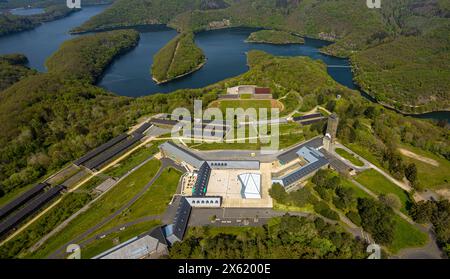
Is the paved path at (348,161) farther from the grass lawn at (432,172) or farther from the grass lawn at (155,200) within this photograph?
the grass lawn at (155,200)

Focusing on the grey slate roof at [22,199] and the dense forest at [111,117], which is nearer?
the grey slate roof at [22,199]

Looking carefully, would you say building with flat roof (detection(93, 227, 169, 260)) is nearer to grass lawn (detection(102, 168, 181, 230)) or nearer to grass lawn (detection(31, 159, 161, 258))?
grass lawn (detection(102, 168, 181, 230))

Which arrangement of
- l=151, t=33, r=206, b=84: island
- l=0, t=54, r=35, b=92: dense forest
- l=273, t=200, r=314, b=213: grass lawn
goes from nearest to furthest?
l=273, t=200, r=314, b=213: grass lawn < l=0, t=54, r=35, b=92: dense forest < l=151, t=33, r=206, b=84: island

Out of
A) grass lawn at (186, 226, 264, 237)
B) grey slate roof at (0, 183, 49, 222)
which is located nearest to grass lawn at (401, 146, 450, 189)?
grass lawn at (186, 226, 264, 237)

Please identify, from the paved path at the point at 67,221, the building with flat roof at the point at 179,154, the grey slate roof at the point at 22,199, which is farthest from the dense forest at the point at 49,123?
the building with flat roof at the point at 179,154

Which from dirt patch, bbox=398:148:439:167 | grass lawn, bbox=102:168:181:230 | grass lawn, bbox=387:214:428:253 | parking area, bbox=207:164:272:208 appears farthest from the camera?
dirt patch, bbox=398:148:439:167

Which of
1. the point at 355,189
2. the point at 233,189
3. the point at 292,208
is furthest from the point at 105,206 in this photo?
the point at 355,189
